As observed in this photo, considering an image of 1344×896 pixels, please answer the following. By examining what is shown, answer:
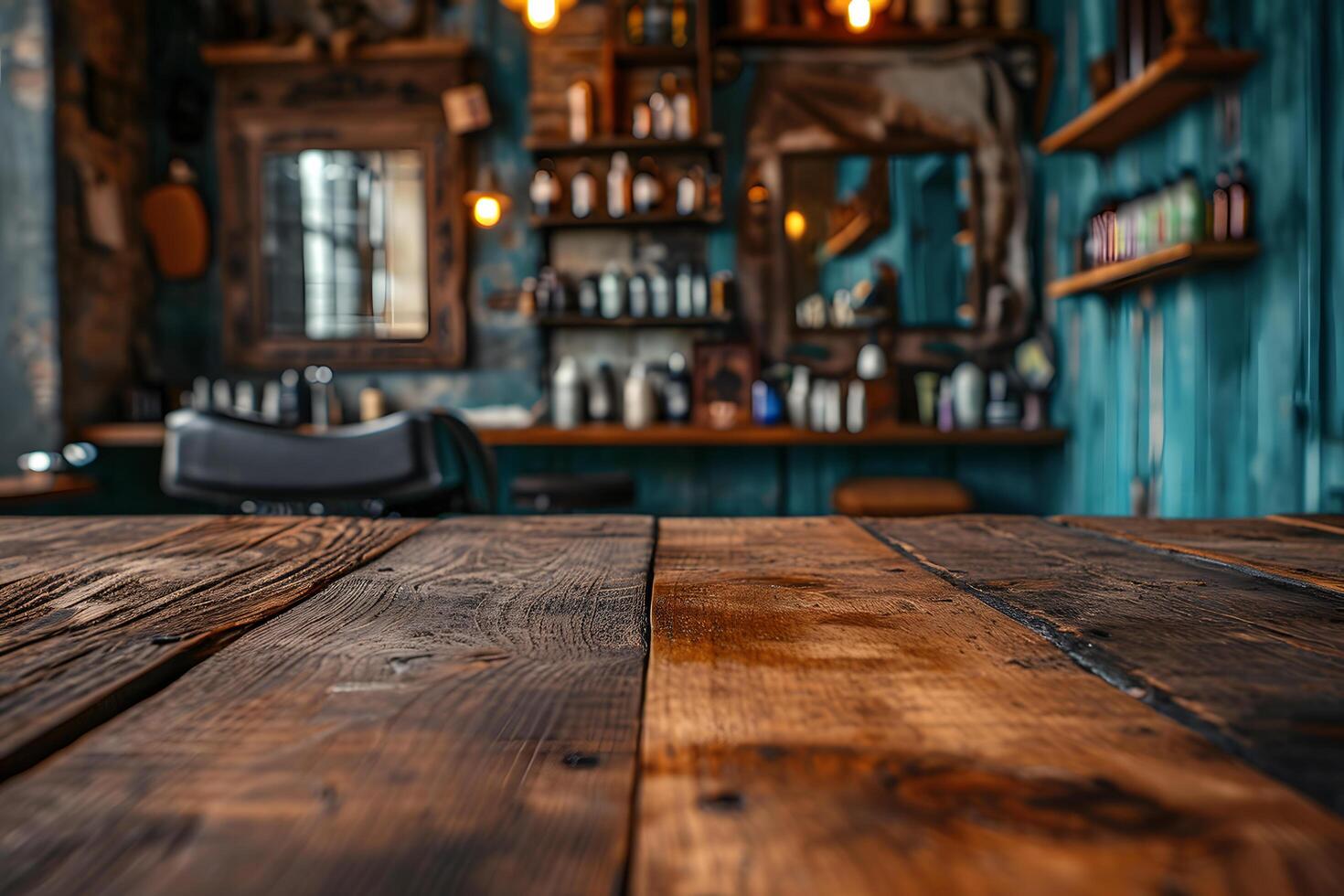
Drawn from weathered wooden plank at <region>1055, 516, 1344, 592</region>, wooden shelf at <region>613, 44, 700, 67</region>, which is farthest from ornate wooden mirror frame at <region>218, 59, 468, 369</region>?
weathered wooden plank at <region>1055, 516, 1344, 592</region>

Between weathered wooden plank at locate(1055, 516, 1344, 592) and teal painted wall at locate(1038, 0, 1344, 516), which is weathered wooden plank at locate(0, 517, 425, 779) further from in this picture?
teal painted wall at locate(1038, 0, 1344, 516)

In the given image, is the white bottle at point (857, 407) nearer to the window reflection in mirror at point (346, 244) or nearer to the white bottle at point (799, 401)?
the white bottle at point (799, 401)

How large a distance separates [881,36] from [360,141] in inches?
92.0

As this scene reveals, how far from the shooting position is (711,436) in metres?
3.30

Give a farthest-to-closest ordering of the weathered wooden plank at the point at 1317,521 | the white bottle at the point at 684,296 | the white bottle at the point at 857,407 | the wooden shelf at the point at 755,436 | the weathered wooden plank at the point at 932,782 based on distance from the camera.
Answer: the white bottle at the point at 684,296
the white bottle at the point at 857,407
the wooden shelf at the point at 755,436
the weathered wooden plank at the point at 1317,521
the weathered wooden plank at the point at 932,782

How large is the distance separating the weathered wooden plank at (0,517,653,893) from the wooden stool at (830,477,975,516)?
9.52 feet

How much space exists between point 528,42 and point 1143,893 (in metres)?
4.16

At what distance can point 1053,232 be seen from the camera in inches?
145

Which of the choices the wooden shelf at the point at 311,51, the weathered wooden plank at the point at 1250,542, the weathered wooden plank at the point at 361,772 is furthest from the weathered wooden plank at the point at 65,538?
the wooden shelf at the point at 311,51

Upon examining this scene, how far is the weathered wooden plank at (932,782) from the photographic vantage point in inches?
10.2

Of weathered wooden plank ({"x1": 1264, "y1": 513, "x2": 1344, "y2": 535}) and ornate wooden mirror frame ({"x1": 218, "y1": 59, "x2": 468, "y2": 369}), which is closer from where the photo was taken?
weathered wooden plank ({"x1": 1264, "y1": 513, "x2": 1344, "y2": 535})

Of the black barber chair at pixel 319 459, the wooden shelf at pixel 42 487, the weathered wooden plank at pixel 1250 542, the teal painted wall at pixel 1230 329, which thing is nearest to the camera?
the weathered wooden plank at pixel 1250 542

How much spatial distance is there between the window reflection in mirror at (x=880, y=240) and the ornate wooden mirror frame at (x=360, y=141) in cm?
153

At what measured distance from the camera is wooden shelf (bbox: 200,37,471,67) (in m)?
3.75
